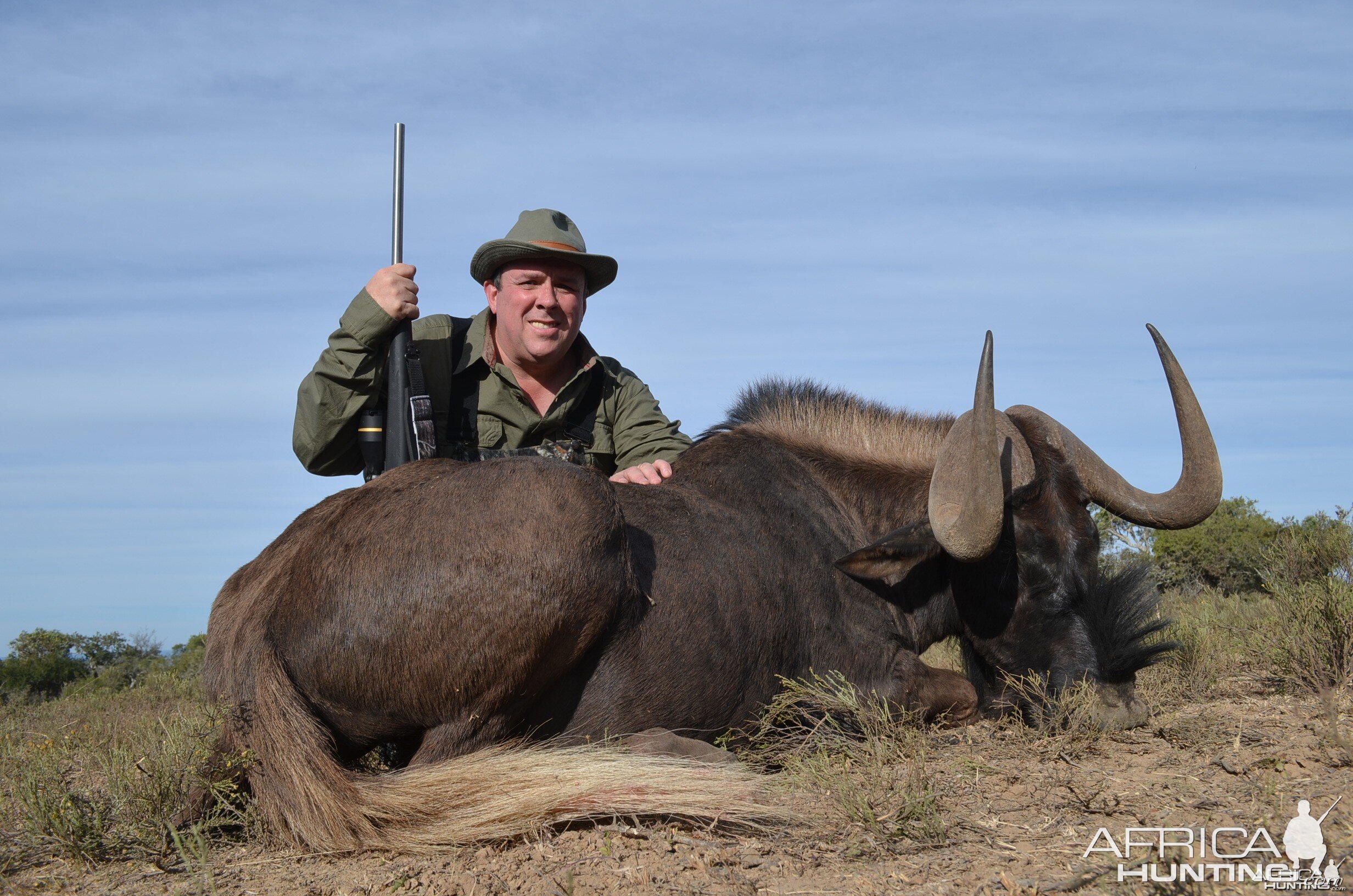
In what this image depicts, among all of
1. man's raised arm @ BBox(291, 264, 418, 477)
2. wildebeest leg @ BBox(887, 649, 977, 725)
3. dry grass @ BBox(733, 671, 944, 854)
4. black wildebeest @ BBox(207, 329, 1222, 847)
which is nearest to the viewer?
dry grass @ BBox(733, 671, 944, 854)

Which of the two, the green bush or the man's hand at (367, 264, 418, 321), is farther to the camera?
the green bush

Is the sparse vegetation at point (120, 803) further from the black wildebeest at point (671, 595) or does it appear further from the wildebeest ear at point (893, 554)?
the wildebeest ear at point (893, 554)

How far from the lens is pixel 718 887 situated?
2527 millimetres

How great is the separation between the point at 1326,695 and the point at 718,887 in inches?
76.2

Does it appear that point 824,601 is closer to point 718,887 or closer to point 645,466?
point 645,466

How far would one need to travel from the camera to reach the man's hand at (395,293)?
476 centimetres

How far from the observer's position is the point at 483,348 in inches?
211

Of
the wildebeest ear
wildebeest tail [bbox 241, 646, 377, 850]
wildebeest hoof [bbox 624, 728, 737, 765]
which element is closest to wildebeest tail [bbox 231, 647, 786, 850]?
wildebeest tail [bbox 241, 646, 377, 850]

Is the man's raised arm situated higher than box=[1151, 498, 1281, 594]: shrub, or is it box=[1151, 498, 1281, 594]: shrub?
the man's raised arm
